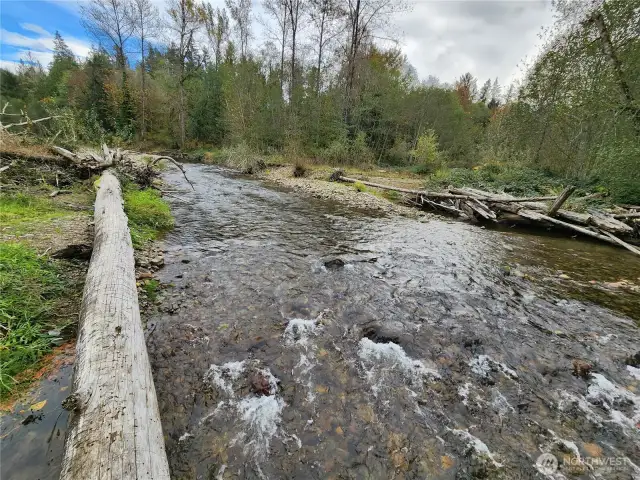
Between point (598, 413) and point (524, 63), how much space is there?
21179 millimetres

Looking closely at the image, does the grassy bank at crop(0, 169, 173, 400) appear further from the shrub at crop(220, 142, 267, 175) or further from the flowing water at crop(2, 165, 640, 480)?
the shrub at crop(220, 142, 267, 175)

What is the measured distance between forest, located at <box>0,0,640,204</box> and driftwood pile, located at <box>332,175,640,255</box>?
7.57 ft

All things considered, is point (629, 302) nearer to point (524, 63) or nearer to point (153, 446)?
point (153, 446)

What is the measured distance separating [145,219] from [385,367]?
235 inches

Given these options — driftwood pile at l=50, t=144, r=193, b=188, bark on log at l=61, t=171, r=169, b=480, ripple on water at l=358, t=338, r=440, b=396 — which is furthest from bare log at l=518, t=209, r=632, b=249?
driftwood pile at l=50, t=144, r=193, b=188

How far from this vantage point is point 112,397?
173 centimetres

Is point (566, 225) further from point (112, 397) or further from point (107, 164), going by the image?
point (107, 164)

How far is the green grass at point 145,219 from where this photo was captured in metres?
5.60

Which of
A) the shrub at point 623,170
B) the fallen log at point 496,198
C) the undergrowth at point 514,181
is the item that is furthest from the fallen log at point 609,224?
the undergrowth at point 514,181

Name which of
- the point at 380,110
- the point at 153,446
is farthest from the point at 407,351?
the point at 380,110

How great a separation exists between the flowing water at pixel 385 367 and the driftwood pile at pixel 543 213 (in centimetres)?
264

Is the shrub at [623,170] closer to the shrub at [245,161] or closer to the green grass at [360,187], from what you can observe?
the green grass at [360,187]

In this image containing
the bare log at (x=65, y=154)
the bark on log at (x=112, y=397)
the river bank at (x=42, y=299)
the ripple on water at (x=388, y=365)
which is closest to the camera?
the bark on log at (x=112, y=397)

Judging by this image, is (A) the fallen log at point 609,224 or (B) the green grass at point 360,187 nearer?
(A) the fallen log at point 609,224
